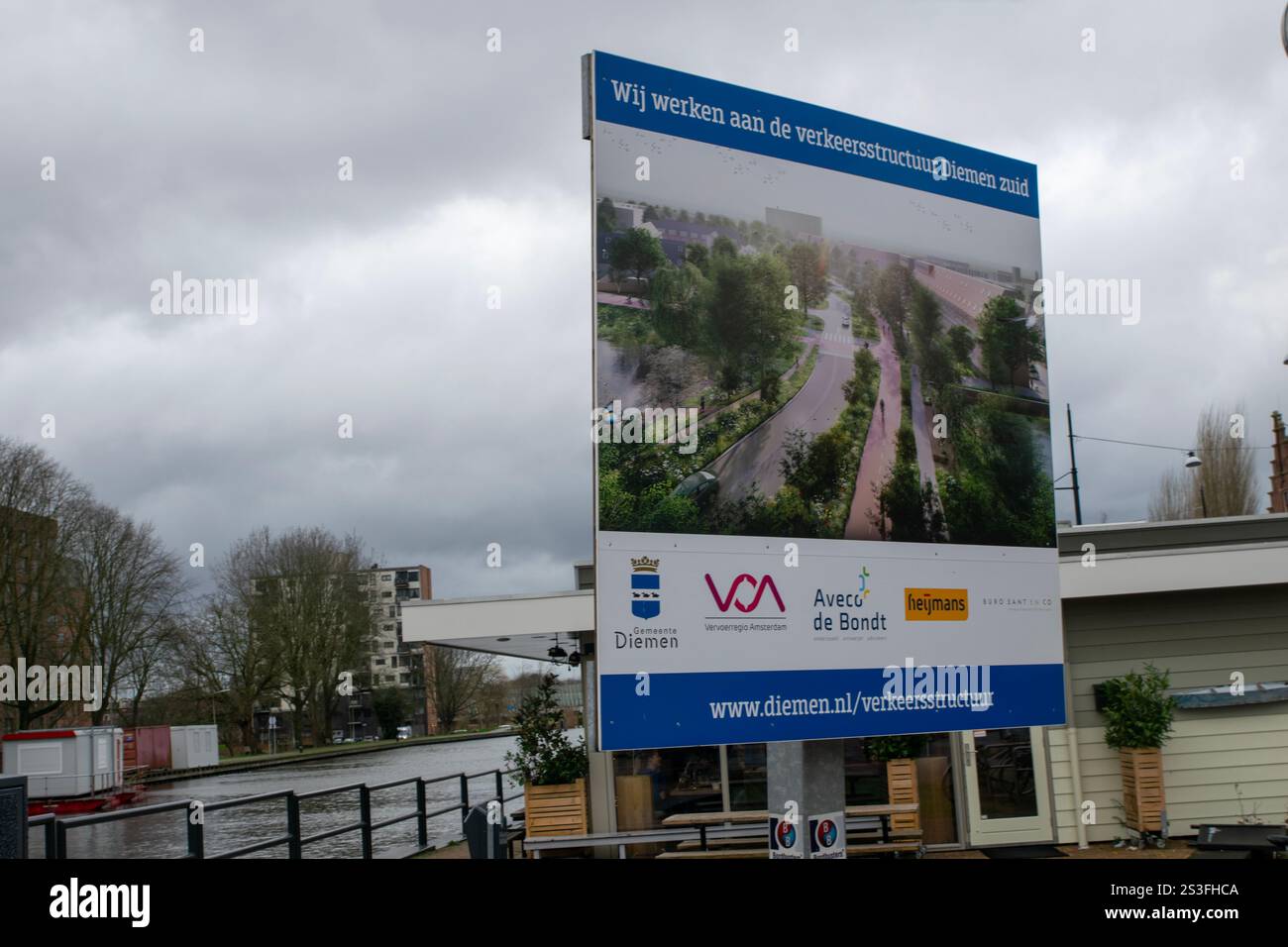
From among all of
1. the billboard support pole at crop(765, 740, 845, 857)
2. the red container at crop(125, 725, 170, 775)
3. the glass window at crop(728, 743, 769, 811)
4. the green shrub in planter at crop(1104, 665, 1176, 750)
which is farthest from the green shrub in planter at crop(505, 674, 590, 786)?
the red container at crop(125, 725, 170, 775)

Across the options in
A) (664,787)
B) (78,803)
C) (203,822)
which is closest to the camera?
(203,822)

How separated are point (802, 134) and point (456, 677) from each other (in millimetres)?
61113

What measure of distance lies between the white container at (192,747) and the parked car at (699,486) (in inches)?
1486

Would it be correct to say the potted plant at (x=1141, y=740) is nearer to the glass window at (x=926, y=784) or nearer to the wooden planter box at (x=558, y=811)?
the glass window at (x=926, y=784)

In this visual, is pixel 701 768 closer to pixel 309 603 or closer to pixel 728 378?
pixel 728 378

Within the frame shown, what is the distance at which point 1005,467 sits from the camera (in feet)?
17.8

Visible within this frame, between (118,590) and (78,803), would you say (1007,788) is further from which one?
(118,590)

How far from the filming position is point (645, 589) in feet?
14.4

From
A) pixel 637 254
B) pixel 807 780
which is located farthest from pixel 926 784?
pixel 637 254

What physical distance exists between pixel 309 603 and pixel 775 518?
46.4 m

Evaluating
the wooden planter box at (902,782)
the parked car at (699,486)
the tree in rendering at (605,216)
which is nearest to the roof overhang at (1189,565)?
the wooden planter box at (902,782)

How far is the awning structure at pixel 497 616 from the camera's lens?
10859mm
